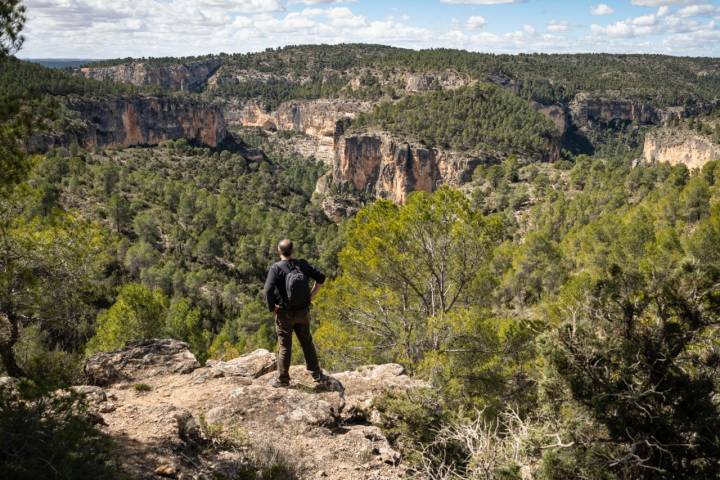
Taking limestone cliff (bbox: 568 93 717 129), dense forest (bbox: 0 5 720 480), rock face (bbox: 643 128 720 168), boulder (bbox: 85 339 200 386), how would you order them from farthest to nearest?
limestone cliff (bbox: 568 93 717 129) → rock face (bbox: 643 128 720 168) → boulder (bbox: 85 339 200 386) → dense forest (bbox: 0 5 720 480)

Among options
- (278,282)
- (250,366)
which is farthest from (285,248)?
(250,366)

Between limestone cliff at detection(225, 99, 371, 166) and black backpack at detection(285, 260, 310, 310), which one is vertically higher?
limestone cliff at detection(225, 99, 371, 166)

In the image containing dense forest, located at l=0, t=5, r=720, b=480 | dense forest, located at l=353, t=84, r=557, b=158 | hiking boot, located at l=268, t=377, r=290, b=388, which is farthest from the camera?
dense forest, located at l=353, t=84, r=557, b=158

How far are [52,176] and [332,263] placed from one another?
2856 centimetres

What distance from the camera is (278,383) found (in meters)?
8.12

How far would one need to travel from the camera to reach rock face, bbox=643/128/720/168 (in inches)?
2330

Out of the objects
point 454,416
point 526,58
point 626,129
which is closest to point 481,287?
point 454,416

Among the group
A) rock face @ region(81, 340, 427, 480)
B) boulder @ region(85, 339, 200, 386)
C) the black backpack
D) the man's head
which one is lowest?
boulder @ region(85, 339, 200, 386)

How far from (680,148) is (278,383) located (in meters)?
74.2

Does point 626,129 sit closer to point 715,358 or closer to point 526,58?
point 526,58

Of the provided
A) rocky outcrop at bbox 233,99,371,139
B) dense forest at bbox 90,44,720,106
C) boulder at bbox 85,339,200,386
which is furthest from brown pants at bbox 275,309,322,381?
dense forest at bbox 90,44,720,106

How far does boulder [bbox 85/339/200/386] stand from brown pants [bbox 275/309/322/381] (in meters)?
2.56

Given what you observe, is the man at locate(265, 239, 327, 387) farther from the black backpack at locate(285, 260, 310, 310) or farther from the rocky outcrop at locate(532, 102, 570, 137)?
the rocky outcrop at locate(532, 102, 570, 137)

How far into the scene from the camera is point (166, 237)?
5066cm
